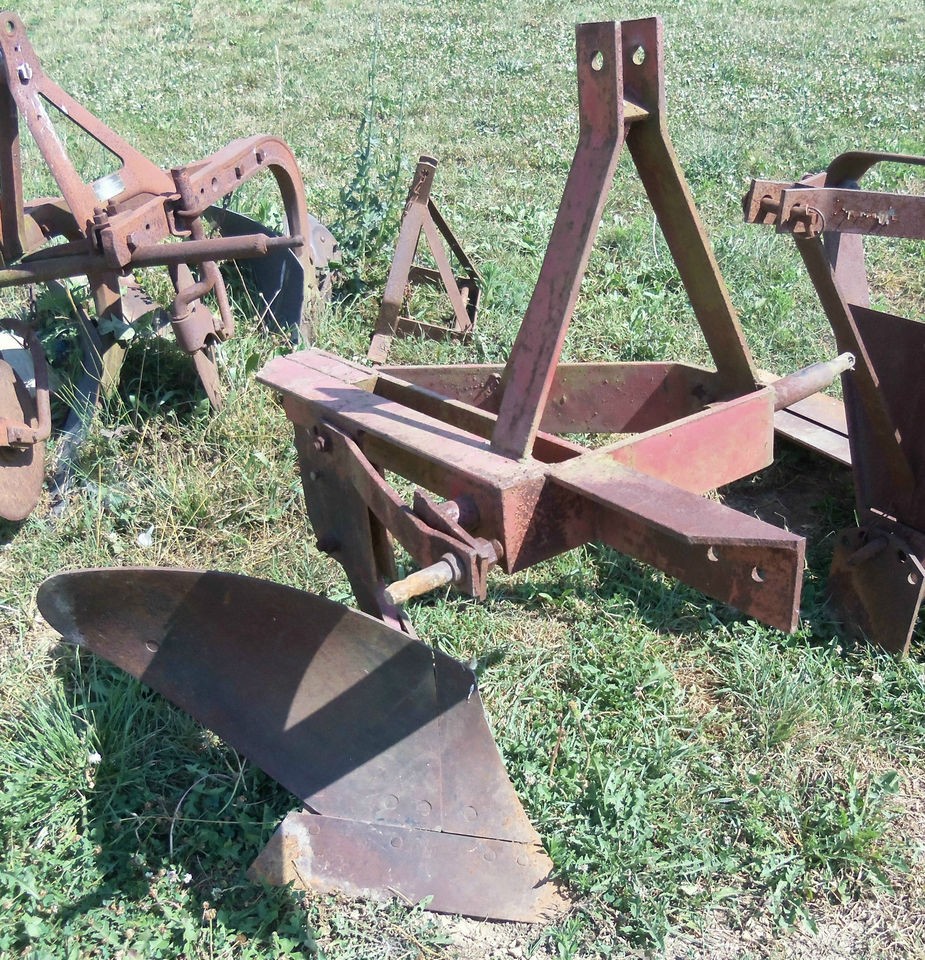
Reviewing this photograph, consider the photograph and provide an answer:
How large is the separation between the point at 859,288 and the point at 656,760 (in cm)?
162

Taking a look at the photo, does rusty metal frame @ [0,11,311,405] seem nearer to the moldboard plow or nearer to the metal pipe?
the metal pipe

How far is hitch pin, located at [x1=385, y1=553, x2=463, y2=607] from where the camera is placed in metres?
1.48

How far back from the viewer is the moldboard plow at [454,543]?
→ 5.15 feet

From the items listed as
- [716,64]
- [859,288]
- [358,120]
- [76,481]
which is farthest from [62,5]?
[859,288]

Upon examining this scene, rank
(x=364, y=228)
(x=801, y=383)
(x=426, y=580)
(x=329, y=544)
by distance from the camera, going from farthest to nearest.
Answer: (x=364, y=228) < (x=329, y=544) < (x=801, y=383) < (x=426, y=580)

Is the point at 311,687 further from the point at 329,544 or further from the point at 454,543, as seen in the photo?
the point at 454,543

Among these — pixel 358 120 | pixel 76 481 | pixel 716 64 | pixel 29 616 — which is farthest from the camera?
pixel 716 64

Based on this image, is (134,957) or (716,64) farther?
(716,64)

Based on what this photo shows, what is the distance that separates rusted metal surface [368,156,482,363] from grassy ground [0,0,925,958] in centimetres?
11

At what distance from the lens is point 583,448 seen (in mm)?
1736

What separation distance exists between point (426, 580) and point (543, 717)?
3.63 ft

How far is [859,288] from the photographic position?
2.86 m

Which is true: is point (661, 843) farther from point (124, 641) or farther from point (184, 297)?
point (184, 297)

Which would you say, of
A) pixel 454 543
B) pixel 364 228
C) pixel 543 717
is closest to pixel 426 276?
pixel 364 228
